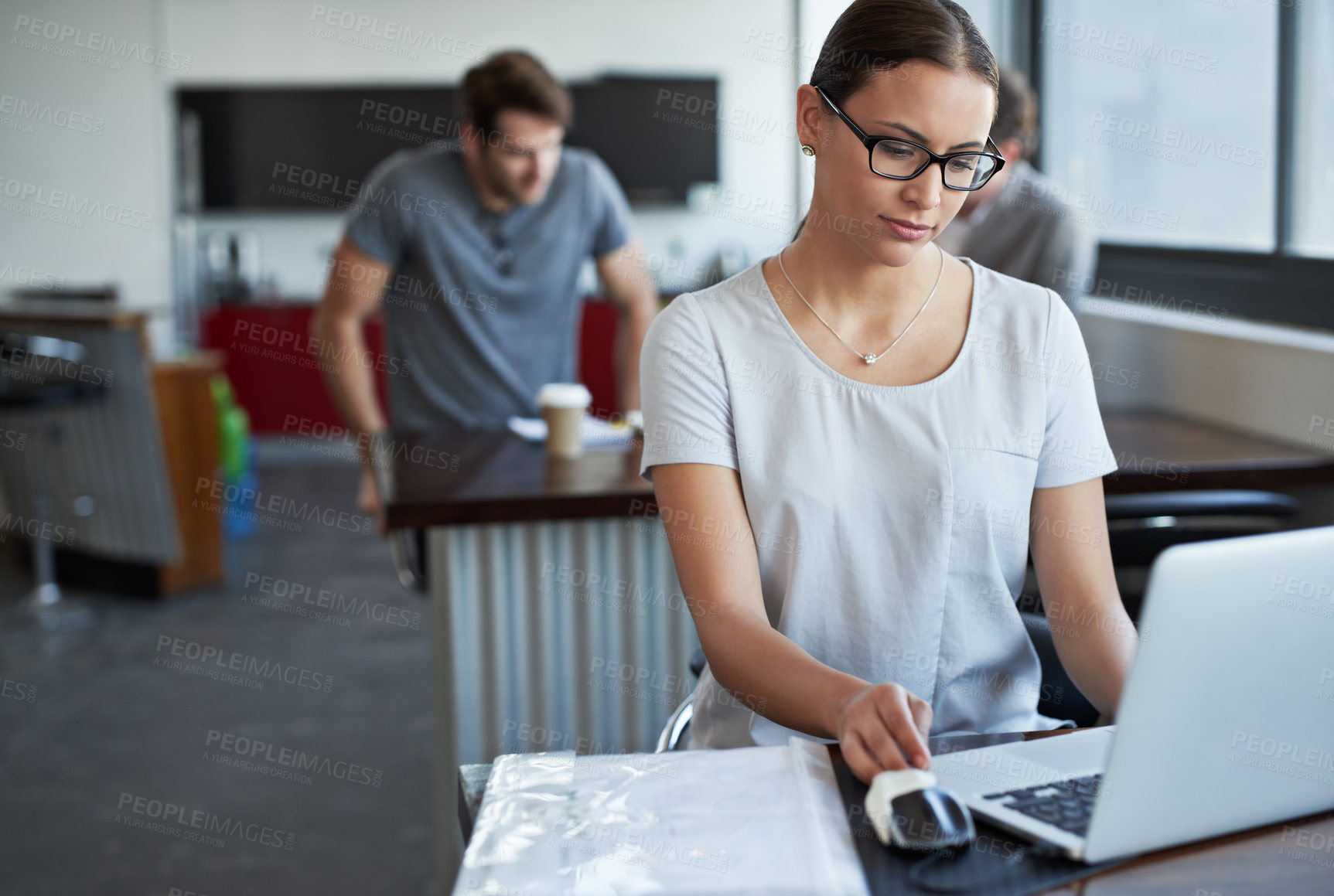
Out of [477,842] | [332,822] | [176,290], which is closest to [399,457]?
[332,822]

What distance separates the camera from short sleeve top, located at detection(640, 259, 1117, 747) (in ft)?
4.42

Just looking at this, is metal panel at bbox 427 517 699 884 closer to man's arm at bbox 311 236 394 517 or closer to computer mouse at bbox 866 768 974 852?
man's arm at bbox 311 236 394 517

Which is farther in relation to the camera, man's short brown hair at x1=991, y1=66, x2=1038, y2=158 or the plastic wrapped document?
man's short brown hair at x1=991, y1=66, x2=1038, y2=158

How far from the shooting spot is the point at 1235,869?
90 cm

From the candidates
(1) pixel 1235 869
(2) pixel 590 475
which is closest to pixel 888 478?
(1) pixel 1235 869

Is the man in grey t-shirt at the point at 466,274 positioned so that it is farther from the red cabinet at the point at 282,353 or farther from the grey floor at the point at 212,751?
the red cabinet at the point at 282,353

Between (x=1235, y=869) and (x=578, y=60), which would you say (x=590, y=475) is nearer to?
(x=1235, y=869)

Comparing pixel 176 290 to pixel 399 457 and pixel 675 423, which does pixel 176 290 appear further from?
pixel 675 423

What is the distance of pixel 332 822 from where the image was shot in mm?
2877

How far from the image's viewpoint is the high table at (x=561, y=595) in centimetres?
223

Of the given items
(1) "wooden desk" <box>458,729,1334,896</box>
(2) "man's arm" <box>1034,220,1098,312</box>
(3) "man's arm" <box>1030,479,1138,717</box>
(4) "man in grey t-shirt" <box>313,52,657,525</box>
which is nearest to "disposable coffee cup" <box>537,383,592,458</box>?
(4) "man in grey t-shirt" <box>313,52,657,525</box>

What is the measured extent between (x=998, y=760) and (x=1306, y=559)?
33 centimetres

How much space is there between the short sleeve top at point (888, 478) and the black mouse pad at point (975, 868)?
40 centimetres

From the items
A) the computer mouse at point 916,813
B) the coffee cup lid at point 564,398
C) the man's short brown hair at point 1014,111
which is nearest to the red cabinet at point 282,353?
the man's short brown hair at point 1014,111
